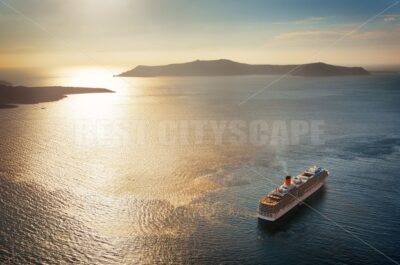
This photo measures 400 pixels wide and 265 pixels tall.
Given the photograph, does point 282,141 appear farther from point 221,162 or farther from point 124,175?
point 124,175

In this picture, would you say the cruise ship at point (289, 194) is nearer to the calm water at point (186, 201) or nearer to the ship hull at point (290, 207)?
the ship hull at point (290, 207)

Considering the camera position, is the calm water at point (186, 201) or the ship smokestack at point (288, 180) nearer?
the calm water at point (186, 201)

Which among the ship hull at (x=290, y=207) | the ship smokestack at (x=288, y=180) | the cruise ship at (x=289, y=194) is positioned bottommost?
the ship hull at (x=290, y=207)

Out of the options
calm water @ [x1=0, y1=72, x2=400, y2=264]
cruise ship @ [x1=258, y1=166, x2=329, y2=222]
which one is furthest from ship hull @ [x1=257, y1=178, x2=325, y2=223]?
calm water @ [x1=0, y1=72, x2=400, y2=264]

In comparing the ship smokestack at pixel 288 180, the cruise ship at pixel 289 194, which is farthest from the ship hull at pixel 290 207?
the ship smokestack at pixel 288 180

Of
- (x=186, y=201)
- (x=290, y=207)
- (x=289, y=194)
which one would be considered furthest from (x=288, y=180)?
(x=186, y=201)

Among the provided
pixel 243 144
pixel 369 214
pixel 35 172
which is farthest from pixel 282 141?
pixel 35 172

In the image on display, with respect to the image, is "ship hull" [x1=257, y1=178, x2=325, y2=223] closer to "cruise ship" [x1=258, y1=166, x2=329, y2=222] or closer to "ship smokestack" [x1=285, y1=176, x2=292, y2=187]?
"cruise ship" [x1=258, y1=166, x2=329, y2=222]
